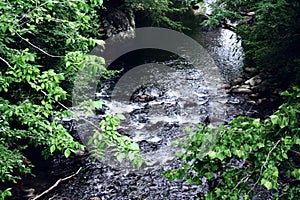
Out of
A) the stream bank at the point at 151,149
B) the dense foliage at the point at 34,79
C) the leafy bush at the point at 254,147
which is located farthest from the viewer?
the stream bank at the point at 151,149

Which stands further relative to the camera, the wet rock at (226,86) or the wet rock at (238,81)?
the wet rock at (238,81)

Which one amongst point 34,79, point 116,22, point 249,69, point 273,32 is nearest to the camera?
point 34,79

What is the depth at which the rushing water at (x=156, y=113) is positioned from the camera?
5320 mm

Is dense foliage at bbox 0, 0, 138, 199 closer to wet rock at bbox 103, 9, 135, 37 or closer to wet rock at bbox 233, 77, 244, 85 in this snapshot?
wet rock at bbox 233, 77, 244, 85

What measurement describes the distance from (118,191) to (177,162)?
4.19 ft

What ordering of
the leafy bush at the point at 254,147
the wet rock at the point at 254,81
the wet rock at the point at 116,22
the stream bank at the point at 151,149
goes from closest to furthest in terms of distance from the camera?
the leafy bush at the point at 254,147 → the stream bank at the point at 151,149 → the wet rock at the point at 254,81 → the wet rock at the point at 116,22

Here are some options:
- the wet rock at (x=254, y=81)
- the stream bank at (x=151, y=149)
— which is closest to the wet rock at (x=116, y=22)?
the stream bank at (x=151, y=149)

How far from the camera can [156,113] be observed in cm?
793

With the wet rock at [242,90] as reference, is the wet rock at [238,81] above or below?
above

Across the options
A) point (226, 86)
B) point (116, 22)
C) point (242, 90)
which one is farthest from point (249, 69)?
point (116, 22)

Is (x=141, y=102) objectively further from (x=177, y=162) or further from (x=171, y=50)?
(x=171, y=50)

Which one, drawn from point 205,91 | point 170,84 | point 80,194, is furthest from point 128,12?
point 80,194

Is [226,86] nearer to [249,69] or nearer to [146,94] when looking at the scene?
[249,69]

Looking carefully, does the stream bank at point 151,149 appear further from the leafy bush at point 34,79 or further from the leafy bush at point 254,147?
the leafy bush at point 34,79
